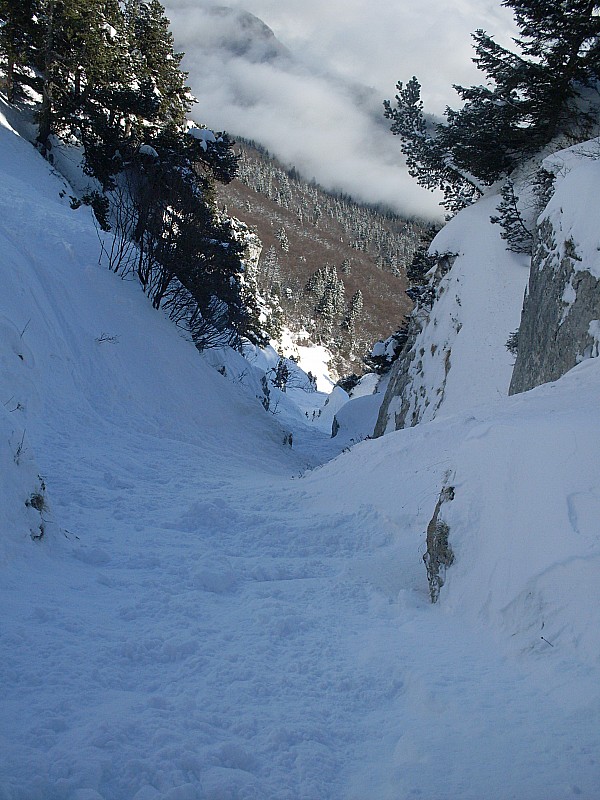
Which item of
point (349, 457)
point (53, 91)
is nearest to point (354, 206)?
point (53, 91)

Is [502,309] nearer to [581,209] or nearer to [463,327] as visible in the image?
[463,327]

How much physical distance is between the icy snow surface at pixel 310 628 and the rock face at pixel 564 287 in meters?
1.85

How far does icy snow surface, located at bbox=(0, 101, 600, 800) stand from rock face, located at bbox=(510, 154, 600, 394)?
72.8 inches

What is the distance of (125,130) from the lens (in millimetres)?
22109

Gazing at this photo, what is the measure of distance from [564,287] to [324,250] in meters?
122

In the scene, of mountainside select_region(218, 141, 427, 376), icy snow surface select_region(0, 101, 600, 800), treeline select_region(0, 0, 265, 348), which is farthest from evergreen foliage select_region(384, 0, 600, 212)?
mountainside select_region(218, 141, 427, 376)

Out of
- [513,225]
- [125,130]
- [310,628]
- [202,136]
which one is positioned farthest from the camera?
[202,136]

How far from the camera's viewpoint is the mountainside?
94250 mm

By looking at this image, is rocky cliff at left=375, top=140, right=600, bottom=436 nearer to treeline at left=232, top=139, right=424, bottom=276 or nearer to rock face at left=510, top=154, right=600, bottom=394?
rock face at left=510, top=154, right=600, bottom=394

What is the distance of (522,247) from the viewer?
13.1 metres

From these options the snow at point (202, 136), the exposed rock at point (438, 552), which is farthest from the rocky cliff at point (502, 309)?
the snow at point (202, 136)

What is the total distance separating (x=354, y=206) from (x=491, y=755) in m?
201

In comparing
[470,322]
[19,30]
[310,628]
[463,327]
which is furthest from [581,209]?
[19,30]

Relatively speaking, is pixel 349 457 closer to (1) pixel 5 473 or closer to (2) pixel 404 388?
(1) pixel 5 473
